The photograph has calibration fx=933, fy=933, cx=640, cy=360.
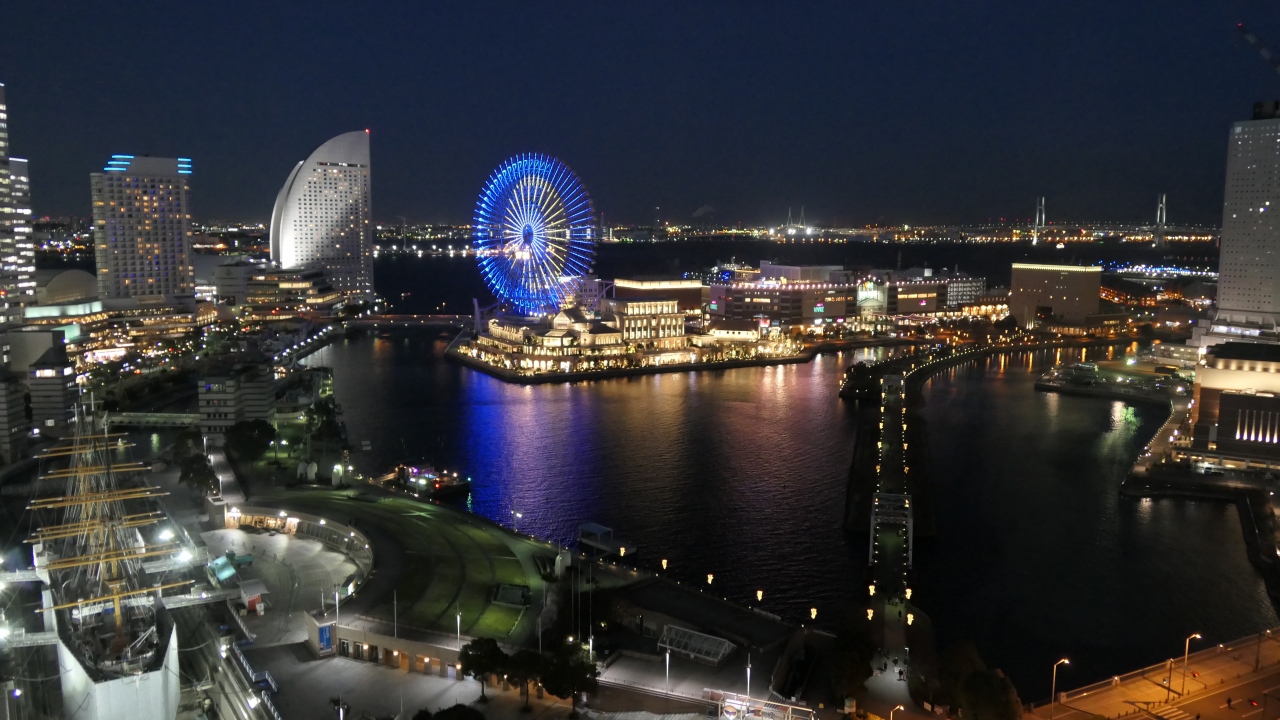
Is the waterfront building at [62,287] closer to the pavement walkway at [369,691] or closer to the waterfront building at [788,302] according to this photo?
the waterfront building at [788,302]

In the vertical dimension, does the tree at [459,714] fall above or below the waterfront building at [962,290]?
below

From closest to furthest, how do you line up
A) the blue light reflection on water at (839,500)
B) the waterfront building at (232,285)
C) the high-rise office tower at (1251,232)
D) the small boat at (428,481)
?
the blue light reflection on water at (839,500) → the small boat at (428,481) → the high-rise office tower at (1251,232) → the waterfront building at (232,285)

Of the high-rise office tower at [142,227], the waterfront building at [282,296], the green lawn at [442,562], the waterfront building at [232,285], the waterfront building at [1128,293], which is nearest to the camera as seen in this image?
the green lawn at [442,562]

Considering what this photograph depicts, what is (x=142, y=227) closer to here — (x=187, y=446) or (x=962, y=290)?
(x=187, y=446)

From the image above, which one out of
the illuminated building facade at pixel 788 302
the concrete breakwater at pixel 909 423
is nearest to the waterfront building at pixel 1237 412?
the concrete breakwater at pixel 909 423

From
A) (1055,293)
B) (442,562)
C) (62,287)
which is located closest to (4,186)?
(62,287)

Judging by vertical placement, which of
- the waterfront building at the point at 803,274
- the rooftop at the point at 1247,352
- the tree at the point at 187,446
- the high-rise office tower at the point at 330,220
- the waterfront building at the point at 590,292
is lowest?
the tree at the point at 187,446

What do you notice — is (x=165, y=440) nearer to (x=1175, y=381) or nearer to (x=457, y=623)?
(x=457, y=623)

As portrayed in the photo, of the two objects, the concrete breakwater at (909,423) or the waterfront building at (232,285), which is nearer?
the concrete breakwater at (909,423)

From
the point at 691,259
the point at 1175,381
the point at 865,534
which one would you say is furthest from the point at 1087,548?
the point at 691,259
